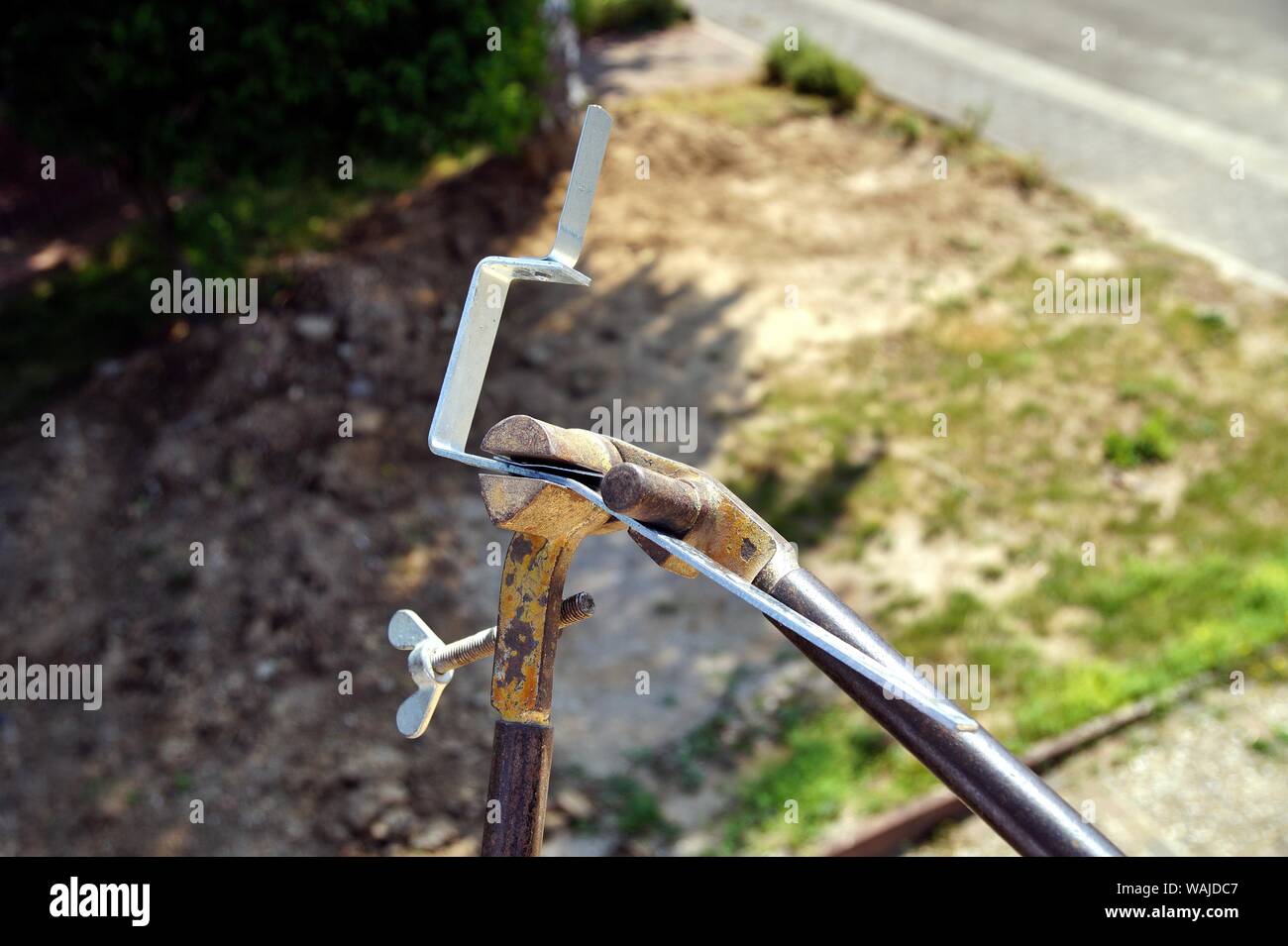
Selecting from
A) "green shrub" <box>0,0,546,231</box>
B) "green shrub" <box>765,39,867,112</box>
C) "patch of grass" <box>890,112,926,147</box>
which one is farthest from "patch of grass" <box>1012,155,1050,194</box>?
"green shrub" <box>0,0,546,231</box>

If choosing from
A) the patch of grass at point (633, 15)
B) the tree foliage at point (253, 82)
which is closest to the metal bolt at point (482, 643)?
the tree foliage at point (253, 82)

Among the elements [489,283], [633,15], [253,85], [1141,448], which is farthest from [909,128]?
[489,283]

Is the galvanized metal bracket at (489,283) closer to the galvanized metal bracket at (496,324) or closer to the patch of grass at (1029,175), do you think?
the galvanized metal bracket at (496,324)

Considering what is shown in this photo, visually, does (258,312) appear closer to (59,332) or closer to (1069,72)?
(59,332)

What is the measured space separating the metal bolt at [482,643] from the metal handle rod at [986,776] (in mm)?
450

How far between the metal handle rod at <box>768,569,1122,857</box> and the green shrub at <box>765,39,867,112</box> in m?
10.5

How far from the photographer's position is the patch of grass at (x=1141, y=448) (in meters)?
7.17

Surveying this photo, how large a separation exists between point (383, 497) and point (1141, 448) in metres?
4.64

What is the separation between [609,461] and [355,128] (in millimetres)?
6580

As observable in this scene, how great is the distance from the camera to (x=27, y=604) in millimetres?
6340

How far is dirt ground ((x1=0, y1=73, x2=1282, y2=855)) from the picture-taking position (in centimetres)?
554

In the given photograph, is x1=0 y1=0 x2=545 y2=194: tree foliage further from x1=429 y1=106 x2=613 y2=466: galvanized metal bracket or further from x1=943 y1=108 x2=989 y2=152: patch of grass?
x1=429 y1=106 x2=613 y2=466: galvanized metal bracket

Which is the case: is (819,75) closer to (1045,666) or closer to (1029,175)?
(1029,175)
